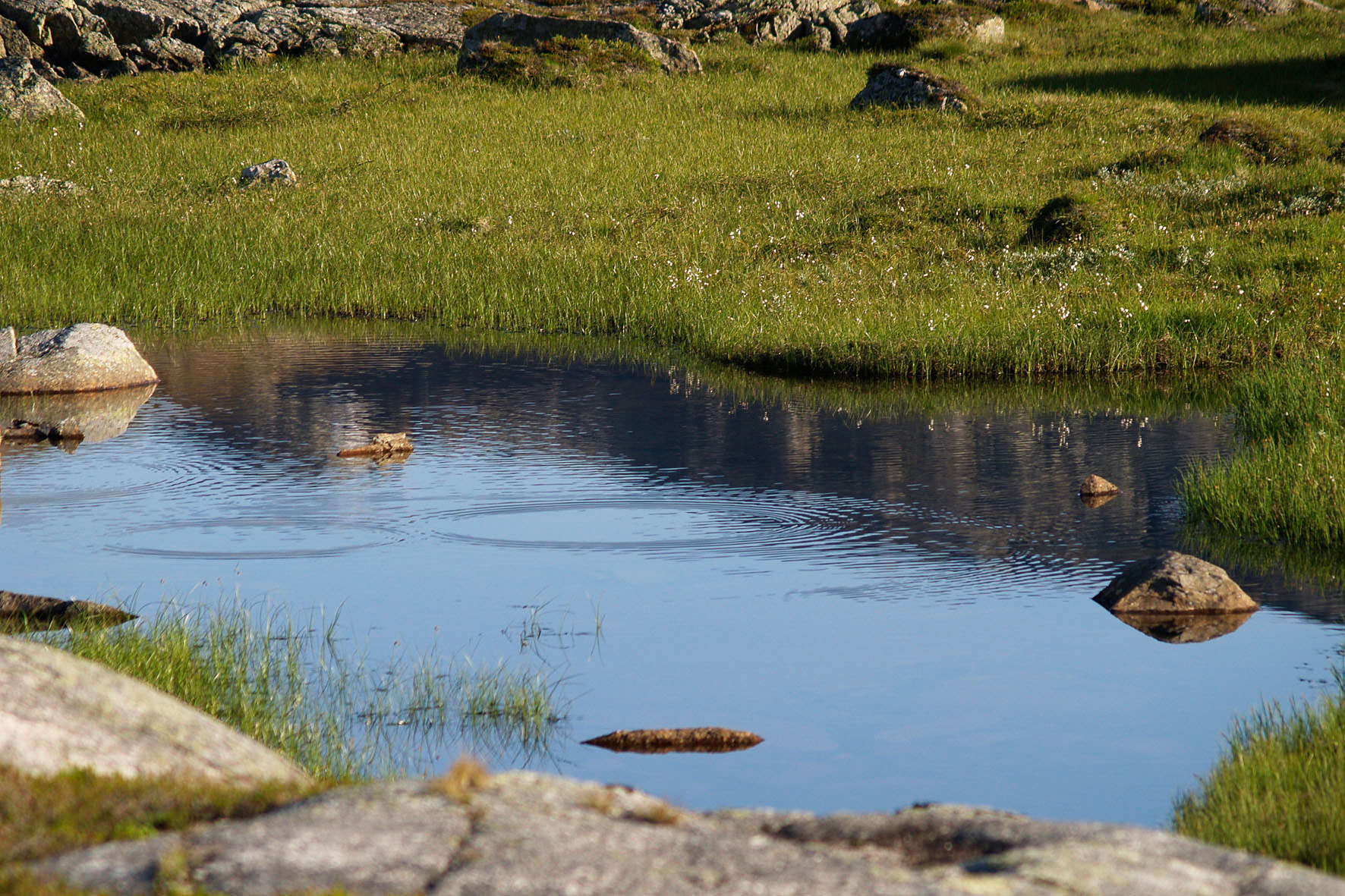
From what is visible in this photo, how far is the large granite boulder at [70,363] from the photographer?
14211 mm

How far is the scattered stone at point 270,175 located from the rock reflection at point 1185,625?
2093cm

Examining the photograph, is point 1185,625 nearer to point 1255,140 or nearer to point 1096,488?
point 1096,488

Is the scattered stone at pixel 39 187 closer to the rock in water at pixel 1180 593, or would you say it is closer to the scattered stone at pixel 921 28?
the rock in water at pixel 1180 593

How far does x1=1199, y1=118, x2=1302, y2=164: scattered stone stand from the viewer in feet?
79.6

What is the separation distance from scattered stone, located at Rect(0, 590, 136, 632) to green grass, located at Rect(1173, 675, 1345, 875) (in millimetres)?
5136

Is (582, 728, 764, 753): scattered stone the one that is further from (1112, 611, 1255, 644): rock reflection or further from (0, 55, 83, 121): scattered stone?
(0, 55, 83, 121): scattered stone

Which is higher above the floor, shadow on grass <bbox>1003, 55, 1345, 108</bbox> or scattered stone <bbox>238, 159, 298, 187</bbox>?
shadow on grass <bbox>1003, 55, 1345, 108</bbox>

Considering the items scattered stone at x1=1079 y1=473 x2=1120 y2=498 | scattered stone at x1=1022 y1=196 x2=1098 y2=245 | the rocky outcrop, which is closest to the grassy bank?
scattered stone at x1=1022 y1=196 x2=1098 y2=245

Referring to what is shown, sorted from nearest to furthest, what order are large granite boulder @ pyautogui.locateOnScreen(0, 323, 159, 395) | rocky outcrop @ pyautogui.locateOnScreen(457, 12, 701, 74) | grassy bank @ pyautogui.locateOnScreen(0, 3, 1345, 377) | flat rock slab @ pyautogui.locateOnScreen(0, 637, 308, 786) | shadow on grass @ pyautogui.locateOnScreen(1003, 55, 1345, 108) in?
flat rock slab @ pyautogui.locateOnScreen(0, 637, 308, 786) < large granite boulder @ pyautogui.locateOnScreen(0, 323, 159, 395) < grassy bank @ pyautogui.locateOnScreen(0, 3, 1345, 377) < shadow on grass @ pyautogui.locateOnScreen(1003, 55, 1345, 108) < rocky outcrop @ pyautogui.locateOnScreen(457, 12, 701, 74)

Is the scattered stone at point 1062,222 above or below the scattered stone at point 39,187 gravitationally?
below

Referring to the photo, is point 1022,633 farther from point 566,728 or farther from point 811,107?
point 811,107

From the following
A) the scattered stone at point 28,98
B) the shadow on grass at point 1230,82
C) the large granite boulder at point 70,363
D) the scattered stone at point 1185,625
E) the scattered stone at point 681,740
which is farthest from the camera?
the shadow on grass at point 1230,82

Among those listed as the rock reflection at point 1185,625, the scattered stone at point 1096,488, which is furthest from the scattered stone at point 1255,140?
the rock reflection at point 1185,625

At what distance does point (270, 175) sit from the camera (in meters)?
26.1
